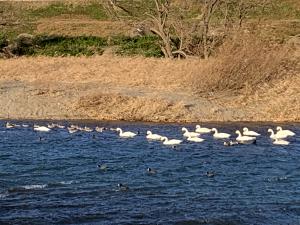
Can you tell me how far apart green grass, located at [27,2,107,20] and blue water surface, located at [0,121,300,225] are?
45263 mm

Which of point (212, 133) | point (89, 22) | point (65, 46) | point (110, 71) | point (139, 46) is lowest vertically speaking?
point (212, 133)

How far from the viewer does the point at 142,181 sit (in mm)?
18703

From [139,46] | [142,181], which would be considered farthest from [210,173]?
[139,46]

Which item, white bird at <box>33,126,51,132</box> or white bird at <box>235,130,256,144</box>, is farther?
white bird at <box>33,126,51,132</box>

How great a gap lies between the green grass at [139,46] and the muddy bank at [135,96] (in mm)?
7838

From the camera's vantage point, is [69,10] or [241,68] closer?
[241,68]

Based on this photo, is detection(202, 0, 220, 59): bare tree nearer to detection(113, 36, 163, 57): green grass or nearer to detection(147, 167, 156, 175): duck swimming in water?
detection(113, 36, 163, 57): green grass

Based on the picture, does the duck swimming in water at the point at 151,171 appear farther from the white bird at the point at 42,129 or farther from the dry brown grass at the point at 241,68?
the dry brown grass at the point at 241,68

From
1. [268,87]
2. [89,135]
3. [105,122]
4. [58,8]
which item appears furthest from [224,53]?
[58,8]

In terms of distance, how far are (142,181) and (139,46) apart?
3200cm

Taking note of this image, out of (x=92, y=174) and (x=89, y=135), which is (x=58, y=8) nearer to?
(x=89, y=135)

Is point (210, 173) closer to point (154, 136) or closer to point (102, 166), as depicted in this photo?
point (102, 166)

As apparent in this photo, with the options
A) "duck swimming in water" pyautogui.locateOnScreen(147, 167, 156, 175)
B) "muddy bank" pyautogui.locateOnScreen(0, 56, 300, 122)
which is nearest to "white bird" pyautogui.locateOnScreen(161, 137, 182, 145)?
"duck swimming in water" pyautogui.locateOnScreen(147, 167, 156, 175)

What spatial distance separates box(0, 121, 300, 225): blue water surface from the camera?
1566 centimetres
